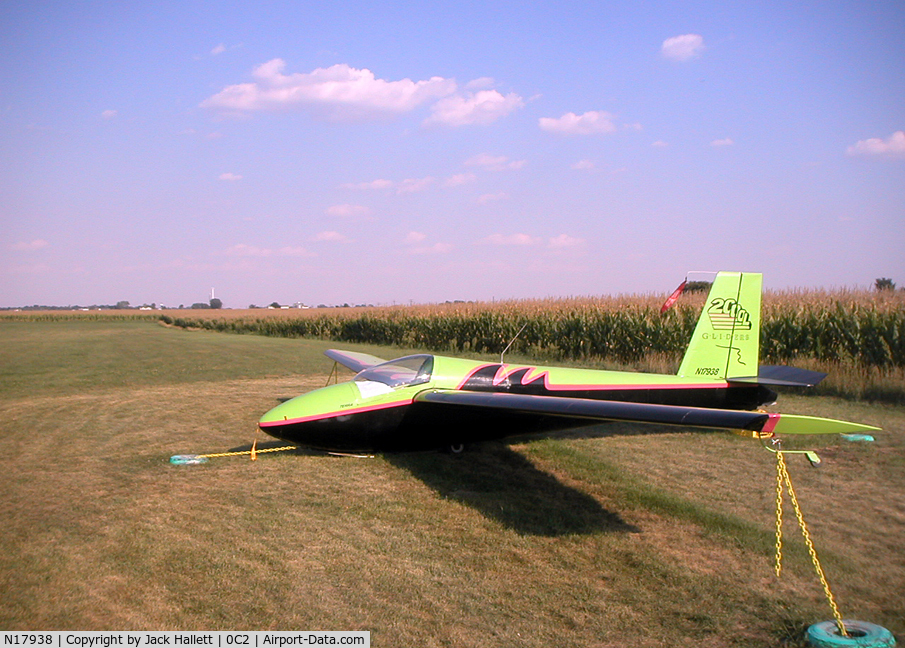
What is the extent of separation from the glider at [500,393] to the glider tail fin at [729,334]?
15mm

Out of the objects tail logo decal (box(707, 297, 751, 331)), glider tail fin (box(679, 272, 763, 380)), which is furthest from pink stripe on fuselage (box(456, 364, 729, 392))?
tail logo decal (box(707, 297, 751, 331))

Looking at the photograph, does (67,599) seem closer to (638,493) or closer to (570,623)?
(570,623)

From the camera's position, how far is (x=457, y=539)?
5.81m

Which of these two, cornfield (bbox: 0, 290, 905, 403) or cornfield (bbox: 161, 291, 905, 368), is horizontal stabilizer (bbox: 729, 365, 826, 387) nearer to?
cornfield (bbox: 0, 290, 905, 403)

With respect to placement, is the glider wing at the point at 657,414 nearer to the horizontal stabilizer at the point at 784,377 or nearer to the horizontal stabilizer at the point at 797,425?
the horizontal stabilizer at the point at 797,425

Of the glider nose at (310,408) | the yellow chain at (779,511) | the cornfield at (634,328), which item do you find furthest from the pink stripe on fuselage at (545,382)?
the cornfield at (634,328)

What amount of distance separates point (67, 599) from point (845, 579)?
579cm

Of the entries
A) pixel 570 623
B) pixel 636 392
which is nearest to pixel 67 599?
pixel 570 623

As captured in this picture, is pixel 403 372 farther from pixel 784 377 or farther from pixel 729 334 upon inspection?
pixel 784 377

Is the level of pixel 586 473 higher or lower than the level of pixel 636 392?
lower

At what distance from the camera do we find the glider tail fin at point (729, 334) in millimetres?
9516

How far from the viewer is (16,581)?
16.3 ft

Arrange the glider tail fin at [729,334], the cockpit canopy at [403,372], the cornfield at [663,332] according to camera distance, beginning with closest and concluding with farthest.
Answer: the cockpit canopy at [403,372] < the glider tail fin at [729,334] < the cornfield at [663,332]
